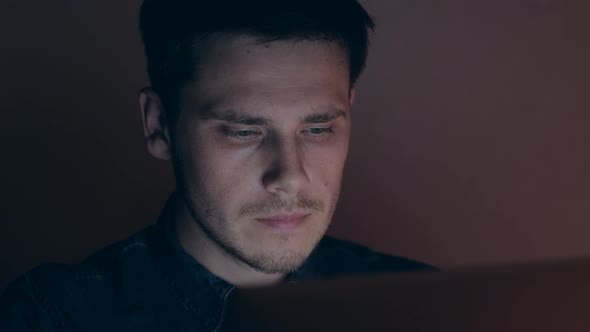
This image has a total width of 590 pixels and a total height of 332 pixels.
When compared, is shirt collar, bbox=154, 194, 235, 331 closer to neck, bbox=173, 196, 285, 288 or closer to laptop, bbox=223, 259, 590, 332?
neck, bbox=173, 196, 285, 288

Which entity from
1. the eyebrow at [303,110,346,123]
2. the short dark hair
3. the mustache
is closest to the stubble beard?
the mustache

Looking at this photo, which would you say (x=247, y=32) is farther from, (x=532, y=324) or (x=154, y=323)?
(x=532, y=324)

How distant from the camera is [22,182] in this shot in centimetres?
153

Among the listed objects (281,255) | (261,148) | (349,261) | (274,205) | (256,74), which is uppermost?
(256,74)

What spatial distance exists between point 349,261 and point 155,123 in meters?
0.58

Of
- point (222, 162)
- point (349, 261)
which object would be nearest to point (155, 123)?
point (222, 162)

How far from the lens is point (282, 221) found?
1.07 meters

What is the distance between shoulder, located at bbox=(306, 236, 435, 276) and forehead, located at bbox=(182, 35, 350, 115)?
45 cm

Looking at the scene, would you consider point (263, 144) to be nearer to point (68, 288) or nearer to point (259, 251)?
point (259, 251)

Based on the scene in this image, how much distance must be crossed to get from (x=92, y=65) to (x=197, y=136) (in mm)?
596

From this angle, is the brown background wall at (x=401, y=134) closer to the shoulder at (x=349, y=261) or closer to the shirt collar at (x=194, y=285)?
the shoulder at (x=349, y=261)

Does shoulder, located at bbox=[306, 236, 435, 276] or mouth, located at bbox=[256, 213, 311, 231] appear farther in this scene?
shoulder, located at bbox=[306, 236, 435, 276]

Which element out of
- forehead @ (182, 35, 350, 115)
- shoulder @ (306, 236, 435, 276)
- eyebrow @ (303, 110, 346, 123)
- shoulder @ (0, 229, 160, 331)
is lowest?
shoulder @ (306, 236, 435, 276)

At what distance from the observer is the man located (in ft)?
3.42
